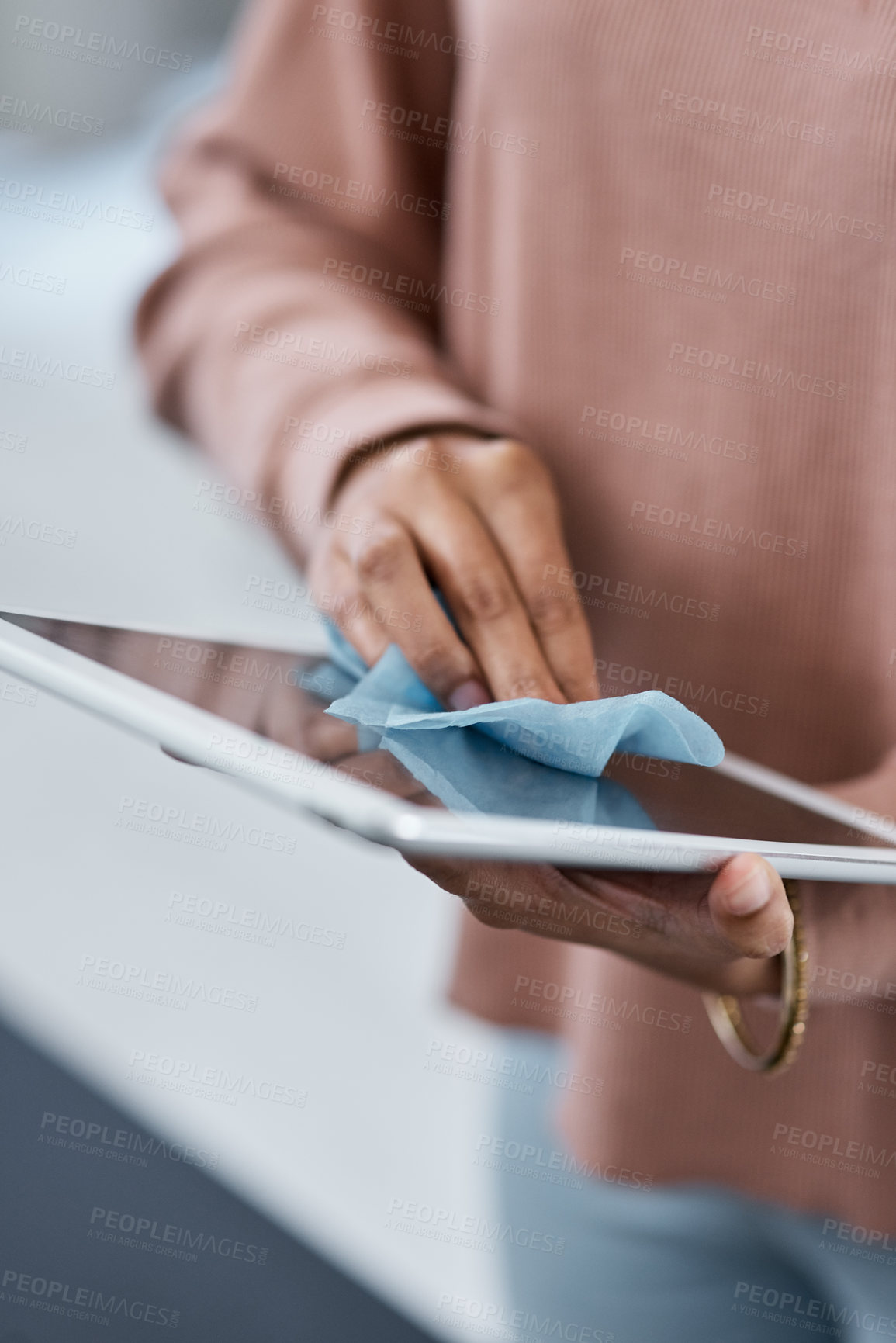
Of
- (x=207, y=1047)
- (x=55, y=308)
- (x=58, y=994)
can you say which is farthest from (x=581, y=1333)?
(x=55, y=308)

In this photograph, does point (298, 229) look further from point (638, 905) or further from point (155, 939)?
point (155, 939)

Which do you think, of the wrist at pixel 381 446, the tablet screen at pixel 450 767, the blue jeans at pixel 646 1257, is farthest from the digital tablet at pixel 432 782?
the blue jeans at pixel 646 1257

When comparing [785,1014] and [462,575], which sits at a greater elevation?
[462,575]

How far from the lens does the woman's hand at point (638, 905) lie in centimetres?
31

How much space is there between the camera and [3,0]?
4.18ft

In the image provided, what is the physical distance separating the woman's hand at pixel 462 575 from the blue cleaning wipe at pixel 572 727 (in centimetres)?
4

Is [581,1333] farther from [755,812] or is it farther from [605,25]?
[605,25]

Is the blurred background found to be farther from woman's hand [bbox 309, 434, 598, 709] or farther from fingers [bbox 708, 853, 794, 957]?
fingers [bbox 708, 853, 794, 957]

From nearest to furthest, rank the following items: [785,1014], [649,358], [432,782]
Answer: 1. [432,782]
2. [785,1014]
3. [649,358]

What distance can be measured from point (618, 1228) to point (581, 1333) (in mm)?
90

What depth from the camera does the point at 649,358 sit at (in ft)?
1.78

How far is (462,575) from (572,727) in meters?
0.11

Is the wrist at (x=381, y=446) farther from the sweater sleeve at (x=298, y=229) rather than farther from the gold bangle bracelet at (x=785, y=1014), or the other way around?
the gold bangle bracelet at (x=785, y=1014)

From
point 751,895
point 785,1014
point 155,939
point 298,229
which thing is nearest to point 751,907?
point 751,895
